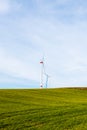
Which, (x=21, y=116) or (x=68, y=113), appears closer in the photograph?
(x=21, y=116)

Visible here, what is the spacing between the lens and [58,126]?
26.3m

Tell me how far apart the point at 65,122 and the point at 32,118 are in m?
2.94

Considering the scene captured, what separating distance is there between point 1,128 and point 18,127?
56.0 inches

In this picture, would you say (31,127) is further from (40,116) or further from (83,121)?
(83,121)

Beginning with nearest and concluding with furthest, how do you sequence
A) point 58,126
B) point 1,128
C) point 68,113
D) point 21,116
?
point 1,128
point 58,126
point 21,116
point 68,113

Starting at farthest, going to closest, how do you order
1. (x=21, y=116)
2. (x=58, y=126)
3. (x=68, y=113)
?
1. (x=68, y=113)
2. (x=21, y=116)
3. (x=58, y=126)

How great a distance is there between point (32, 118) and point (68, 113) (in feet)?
16.5

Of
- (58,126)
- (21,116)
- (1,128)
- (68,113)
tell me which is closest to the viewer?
(1,128)

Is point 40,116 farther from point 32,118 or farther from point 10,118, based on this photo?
point 10,118

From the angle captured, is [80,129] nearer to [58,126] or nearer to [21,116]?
[58,126]

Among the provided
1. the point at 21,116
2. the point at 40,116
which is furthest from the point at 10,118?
the point at 40,116

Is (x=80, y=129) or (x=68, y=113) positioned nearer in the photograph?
(x=80, y=129)

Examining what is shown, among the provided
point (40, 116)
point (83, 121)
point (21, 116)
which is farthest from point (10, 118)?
point (83, 121)

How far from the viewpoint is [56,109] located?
109 feet
